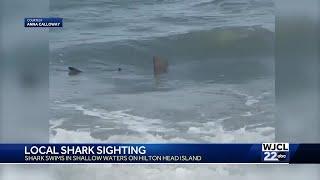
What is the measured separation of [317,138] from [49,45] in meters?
1.81

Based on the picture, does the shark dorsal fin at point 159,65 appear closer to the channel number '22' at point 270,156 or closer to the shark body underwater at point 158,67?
the shark body underwater at point 158,67

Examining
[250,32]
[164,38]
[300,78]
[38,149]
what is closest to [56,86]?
[38,149]

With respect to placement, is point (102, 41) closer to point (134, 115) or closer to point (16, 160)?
point (134, 115)

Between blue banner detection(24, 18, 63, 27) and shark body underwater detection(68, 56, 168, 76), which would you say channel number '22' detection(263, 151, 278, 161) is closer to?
shark body underwater detection(68, 56, 168, 76)

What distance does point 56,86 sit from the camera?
2.46m

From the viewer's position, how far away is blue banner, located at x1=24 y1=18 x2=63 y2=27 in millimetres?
2459
